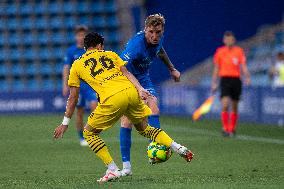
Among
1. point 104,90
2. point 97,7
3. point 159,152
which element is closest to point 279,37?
point 97,7

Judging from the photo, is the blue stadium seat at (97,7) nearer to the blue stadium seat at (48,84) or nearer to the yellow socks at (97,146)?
the blue stadium seat at (48,84)

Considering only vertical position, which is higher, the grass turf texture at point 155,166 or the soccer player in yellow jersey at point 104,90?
the soccer player in yellow jersey at point 104,90

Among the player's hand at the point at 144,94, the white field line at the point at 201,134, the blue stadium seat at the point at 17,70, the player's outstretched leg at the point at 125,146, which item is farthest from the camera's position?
the blue stadium seat at the point at 17,70

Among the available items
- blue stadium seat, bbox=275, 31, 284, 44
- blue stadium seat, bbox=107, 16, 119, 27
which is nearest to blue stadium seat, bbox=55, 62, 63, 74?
blue stadium seat, bbox=107, 16, 119, 27

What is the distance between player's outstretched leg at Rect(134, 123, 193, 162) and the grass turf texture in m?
0.33

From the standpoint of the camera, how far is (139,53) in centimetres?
1134

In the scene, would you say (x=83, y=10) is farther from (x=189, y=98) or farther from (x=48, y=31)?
(x=189, y=98)

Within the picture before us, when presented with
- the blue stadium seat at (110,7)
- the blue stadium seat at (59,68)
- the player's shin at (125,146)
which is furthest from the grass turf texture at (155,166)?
the blue stadium seat at (110,7)

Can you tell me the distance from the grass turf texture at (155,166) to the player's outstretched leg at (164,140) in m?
0.33

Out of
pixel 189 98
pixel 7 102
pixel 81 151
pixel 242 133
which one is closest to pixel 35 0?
pixel 7 102

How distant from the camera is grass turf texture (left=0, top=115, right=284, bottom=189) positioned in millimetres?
10359

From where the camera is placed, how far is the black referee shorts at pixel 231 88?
64.7ft

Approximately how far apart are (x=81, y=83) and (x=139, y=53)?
17.4 ft

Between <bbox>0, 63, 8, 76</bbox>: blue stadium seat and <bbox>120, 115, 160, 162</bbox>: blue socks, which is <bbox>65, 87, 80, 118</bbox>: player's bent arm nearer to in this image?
<bbox>120, 115, 160, 162</bbox>: blue socks
